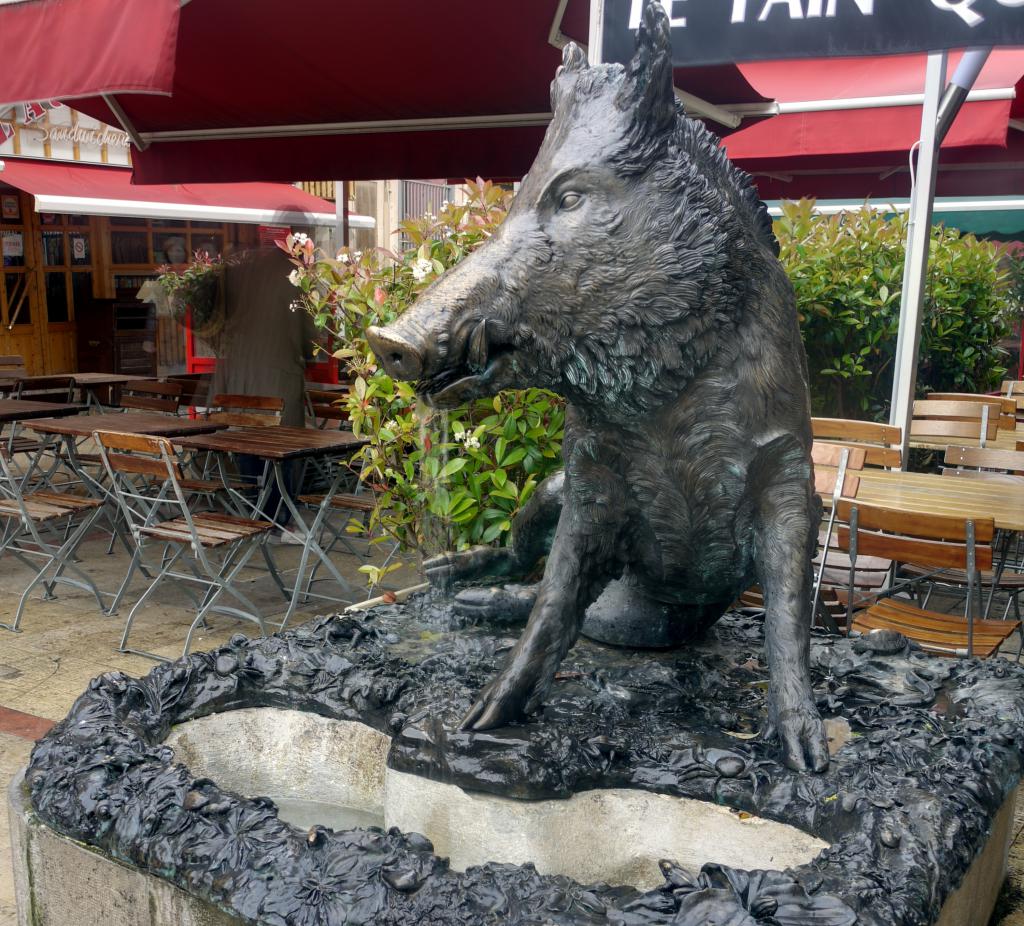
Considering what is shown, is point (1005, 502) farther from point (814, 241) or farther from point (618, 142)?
point (618, 142)

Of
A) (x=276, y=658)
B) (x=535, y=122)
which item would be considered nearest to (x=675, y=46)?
(x=276, y=658)

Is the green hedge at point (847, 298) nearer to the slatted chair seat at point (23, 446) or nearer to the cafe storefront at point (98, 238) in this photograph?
the slatted chair seat at point (23, 446)

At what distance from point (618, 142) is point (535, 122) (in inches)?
179

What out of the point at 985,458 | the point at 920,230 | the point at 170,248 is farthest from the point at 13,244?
the point at 985,458

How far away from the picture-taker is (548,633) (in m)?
2.44

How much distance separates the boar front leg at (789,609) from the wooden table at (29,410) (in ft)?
20.8

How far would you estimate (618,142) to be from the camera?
6.86 ft

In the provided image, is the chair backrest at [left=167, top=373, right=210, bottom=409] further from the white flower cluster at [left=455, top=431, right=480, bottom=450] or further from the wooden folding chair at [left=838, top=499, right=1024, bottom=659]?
the wooden folding chair at [left=838, top=499, right=1024, bottom=659]

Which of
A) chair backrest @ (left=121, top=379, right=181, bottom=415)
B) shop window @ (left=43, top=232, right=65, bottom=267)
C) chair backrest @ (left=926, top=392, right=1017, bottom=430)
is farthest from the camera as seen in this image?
shop window @ (left=43, top=232, right=65, bottom=267)

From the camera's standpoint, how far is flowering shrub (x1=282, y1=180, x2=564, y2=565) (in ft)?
13.4

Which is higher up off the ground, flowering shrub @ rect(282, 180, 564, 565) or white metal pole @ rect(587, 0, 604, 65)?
white metal pole @ rect(587, 0, 604, 65)

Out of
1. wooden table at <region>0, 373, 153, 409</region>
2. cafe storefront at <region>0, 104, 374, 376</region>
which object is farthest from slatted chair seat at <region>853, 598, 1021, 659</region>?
cafe storefront at <region>0, 104, 374, 376</region>

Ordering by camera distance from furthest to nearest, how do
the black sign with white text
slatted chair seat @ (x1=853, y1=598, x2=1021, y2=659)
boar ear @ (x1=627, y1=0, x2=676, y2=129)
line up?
slatted chair seat @ (x1=853, y1=598, x2=1021, y2=659)
the black sign with white text
boar ear @ (x1=627, y1=0, x2=676, y2=129)

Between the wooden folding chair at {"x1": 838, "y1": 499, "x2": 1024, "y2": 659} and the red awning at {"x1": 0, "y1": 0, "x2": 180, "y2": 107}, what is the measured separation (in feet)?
10.1
